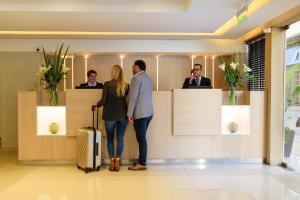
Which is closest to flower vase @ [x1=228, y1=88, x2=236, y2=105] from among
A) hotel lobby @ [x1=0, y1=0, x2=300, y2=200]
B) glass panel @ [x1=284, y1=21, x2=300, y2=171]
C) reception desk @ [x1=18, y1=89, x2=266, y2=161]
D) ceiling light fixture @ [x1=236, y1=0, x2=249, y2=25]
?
hotel lobby @ [x1=0, y1=0, x2=300, y2=200]

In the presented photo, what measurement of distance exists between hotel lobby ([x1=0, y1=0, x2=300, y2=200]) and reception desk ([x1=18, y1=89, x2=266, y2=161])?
16 millimetres

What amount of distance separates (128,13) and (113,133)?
1821 mm

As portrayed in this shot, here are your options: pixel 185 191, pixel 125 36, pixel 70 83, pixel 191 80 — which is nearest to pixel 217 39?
pixel 191 80

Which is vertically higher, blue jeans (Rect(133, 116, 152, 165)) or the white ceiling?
the white ceiling

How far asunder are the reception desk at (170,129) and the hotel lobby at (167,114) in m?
0.02

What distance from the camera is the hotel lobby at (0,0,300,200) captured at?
14.0 feet

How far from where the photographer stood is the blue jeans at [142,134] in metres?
5.02

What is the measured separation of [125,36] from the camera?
6387 millimetres

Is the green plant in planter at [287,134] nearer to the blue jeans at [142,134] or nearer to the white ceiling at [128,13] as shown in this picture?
the white ceiling at [128,13]

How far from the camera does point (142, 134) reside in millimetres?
5035

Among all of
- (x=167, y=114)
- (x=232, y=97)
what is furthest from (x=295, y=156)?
(x=167, y=114)

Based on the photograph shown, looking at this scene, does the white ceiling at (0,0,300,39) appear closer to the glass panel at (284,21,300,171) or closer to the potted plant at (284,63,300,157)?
the glass panel at (284,21,300,171)

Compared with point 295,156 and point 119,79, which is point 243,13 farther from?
point 295,156

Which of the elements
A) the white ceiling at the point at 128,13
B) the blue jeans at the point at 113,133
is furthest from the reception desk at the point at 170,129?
the white ceiling at the point at 128,13
